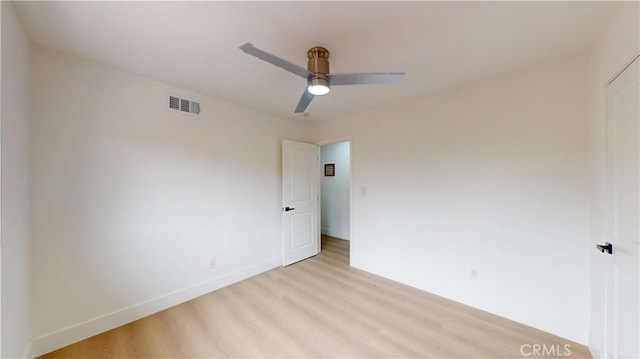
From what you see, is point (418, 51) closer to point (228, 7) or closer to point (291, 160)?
point (228, 7)

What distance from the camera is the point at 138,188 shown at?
224 centimetres

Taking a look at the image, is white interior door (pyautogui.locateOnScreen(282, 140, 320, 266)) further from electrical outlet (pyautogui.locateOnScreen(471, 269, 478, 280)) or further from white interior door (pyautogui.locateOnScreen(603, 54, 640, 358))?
white interior door (pyautogui.locateOnScreen(603, 54, 640, 358))

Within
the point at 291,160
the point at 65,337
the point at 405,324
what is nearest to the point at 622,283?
the point at 405,324

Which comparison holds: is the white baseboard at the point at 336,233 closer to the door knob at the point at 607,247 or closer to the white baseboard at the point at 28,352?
the door knob at the point at 607,247

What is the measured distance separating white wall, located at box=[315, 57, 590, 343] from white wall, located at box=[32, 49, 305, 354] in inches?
82.3

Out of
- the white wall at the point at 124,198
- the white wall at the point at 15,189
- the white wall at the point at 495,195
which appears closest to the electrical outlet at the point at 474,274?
the white wall at the point at 495,195

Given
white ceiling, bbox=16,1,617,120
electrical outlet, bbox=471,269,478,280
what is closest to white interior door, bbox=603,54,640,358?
white ceiling, bbox=16,1,617,120

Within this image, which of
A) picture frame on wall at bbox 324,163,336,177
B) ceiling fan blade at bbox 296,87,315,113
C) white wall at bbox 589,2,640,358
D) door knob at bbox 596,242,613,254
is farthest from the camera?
picture frame on wall at bbox 324,163,336,177

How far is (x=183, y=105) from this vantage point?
2.55m

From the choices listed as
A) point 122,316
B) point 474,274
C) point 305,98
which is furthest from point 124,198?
point 474,274

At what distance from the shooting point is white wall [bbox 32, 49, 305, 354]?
1.81 m

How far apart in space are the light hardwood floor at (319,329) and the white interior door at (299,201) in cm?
95

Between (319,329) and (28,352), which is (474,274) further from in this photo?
(28,352)

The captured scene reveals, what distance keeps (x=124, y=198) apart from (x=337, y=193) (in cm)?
397
